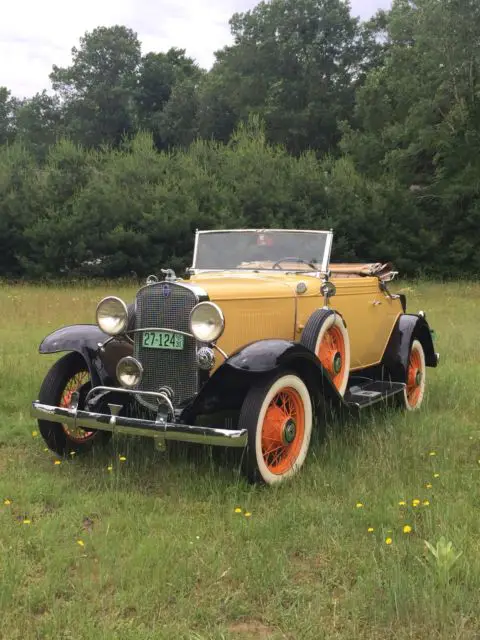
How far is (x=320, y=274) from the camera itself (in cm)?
507

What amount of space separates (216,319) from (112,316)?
876mm

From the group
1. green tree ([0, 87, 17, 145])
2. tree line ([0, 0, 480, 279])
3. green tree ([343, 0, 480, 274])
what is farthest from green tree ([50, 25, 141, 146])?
green tree ([343, 0, 480, 274])

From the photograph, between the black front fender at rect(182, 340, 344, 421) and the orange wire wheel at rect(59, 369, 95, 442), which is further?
the orange wire wheel at rect(59, 369, 95, 442)

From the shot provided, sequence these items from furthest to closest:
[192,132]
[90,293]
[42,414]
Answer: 1. [192,132]
2. [90,293]
3. [42,414]

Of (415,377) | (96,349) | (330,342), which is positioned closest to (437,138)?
(415,377)

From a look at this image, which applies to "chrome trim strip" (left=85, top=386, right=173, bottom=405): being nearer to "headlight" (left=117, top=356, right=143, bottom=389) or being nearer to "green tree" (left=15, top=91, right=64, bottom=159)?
"headlight" (left=117, top=356, right=143, bottom=389)

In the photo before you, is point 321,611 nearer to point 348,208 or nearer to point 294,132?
point 348,208

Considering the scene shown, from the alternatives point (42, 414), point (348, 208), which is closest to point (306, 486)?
point (42, 414)

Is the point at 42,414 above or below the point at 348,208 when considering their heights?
below

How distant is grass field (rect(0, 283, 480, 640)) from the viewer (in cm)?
245

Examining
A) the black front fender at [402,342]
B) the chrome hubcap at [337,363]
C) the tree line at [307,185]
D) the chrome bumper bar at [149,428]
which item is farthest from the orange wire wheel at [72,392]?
the tree line at [307,185]

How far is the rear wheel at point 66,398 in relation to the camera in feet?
14.5

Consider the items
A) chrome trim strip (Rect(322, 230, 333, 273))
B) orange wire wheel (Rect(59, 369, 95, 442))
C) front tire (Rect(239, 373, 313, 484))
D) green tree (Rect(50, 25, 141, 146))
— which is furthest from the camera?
green tree (Rect(50, 25, 141, 146))

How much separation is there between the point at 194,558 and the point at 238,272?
276 centimetres
